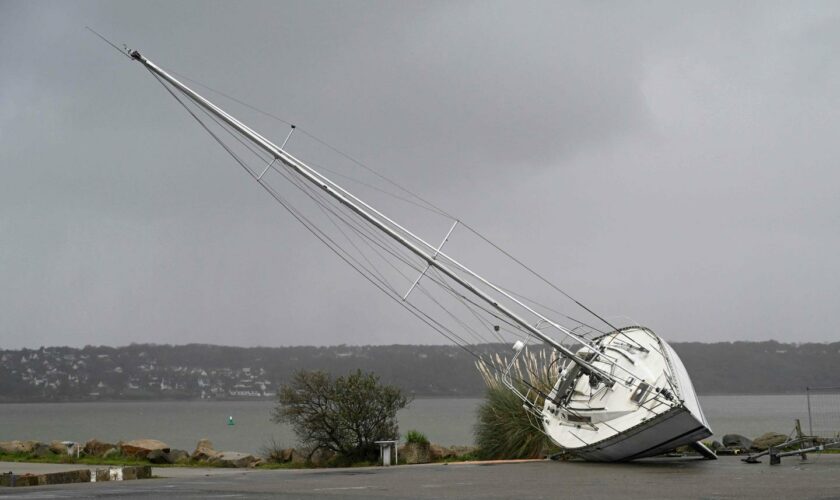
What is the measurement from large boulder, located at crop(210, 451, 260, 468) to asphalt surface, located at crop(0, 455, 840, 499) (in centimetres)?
476

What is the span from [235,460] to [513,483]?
506 inches

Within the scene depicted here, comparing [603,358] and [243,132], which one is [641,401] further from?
[243,132]

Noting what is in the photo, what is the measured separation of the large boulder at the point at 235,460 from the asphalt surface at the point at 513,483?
4.76 m

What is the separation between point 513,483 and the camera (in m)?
16.5

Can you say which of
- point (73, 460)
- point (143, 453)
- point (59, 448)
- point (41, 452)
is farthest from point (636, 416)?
point (41, 452)

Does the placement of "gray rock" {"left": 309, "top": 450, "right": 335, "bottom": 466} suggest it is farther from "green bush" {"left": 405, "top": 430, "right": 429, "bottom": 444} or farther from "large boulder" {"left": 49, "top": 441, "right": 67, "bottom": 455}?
"large boulder" {"left": 49, "top": 441, "right": 67, "bottom": 455}

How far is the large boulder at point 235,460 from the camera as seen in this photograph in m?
26.8

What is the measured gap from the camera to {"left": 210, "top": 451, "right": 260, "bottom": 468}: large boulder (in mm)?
26812

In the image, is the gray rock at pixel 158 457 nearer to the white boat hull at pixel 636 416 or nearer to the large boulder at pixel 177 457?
the large boulder at pixel 177 457

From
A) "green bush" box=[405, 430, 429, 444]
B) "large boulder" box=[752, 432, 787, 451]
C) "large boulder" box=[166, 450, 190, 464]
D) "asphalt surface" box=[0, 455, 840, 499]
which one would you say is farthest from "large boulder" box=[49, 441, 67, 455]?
"large boulder" box=[752, 432, 787, 451]

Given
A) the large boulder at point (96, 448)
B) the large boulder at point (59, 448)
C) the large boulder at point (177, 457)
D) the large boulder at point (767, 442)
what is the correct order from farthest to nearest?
the large boulder at point (59, 448) < the large boulder at point (96, 448) < the large boulder at point (177, 457) < the large boulder at point (767, 442)

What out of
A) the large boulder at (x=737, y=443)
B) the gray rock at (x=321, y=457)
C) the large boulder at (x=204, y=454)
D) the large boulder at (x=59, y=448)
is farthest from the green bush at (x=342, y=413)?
the large boulder at (x=737, y=443)

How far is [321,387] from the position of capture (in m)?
27.7

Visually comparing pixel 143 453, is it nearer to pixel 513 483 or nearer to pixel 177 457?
pixel 177 457
